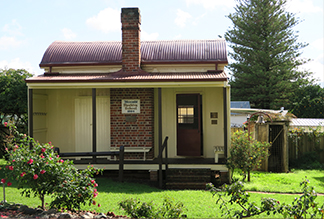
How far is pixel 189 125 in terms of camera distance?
35.5ft

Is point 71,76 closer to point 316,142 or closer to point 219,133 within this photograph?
point 219,133

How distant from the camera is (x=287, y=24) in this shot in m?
29.7

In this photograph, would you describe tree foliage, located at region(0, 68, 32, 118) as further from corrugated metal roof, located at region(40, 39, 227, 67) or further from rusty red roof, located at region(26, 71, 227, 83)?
rusty red roof, located at region(26, 71, 227, 83)

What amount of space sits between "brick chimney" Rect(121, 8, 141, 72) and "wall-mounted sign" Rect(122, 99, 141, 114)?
1055 millimetres

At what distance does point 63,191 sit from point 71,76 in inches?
234

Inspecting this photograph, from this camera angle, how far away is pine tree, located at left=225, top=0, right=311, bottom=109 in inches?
1110

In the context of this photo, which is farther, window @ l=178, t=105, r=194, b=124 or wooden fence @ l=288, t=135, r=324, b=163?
wooden fence @ l=288, t=135, r=324, b=163

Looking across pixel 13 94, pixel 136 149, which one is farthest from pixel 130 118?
pixel 13 94

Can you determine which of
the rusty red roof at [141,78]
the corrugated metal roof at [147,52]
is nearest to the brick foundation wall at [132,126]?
the rusty red roof at [141,78]

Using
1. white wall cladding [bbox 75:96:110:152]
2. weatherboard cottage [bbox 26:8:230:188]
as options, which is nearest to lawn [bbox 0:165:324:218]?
weatherboard cottage [bbox 26:8:230:188]

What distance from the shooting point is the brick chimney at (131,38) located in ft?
34.9

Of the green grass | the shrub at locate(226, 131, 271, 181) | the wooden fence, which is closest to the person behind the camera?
the green grass

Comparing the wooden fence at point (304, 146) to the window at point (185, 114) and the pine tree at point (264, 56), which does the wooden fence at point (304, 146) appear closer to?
the window at point (185, 114)

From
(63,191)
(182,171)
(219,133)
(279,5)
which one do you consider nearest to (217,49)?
(219,133)
